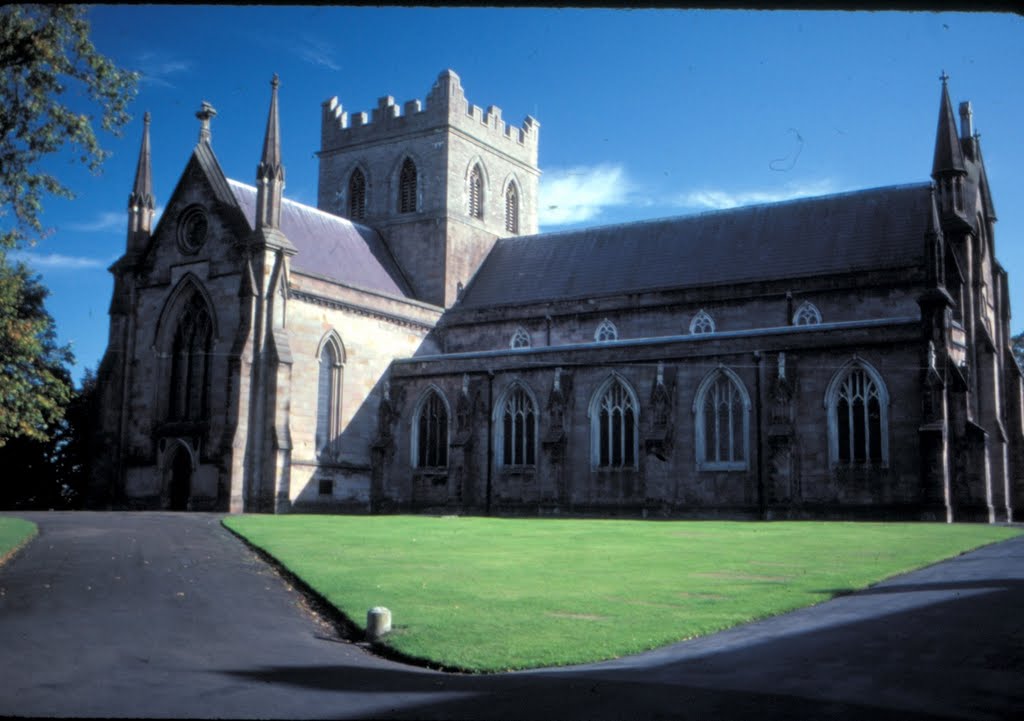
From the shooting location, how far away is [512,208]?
180 ft

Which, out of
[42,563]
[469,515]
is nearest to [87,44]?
[42,563]

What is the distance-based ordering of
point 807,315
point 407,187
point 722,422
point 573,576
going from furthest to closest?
point 407,187
point 807,315
point 722,422
point 573,576

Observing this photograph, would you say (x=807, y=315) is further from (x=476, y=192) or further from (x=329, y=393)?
(x=476, y=192)

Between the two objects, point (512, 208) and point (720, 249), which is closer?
point (720, 249)

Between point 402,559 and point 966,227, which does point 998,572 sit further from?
point 966,227

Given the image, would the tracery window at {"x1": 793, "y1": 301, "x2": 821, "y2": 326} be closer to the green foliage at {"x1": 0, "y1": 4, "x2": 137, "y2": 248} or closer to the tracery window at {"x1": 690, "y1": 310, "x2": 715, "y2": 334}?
the tracery window at {"x1": 690, "y1": 310, "x2": 715, "y2": 334}

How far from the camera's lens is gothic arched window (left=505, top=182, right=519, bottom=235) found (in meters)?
54.4

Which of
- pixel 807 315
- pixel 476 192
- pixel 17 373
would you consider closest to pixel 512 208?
pixel 476 192

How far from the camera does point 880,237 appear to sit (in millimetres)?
38656

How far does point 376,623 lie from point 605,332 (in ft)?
106

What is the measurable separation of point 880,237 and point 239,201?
997 inches

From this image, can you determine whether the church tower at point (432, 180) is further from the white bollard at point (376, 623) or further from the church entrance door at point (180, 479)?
the white bollard at point (376, 623)

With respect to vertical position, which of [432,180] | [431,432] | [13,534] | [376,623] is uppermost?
[432,180]

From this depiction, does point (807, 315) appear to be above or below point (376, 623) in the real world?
above
